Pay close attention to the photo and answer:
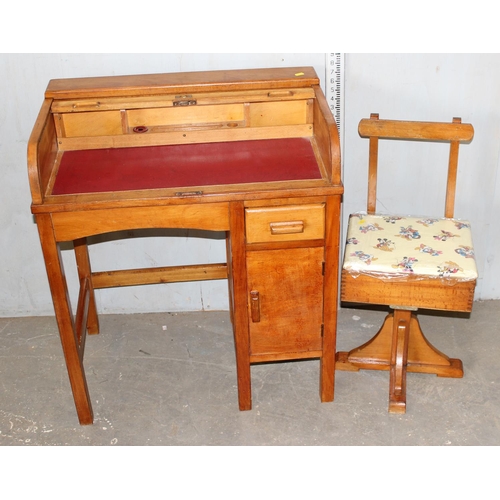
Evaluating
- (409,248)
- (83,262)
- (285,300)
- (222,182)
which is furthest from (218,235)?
(409,248)

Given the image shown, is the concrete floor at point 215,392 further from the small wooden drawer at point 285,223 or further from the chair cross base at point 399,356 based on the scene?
the small wooden drawer at point 285,223

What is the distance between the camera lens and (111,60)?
3.35m

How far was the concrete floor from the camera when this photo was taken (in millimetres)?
3191

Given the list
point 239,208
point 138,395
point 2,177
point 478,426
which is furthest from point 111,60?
point 478,426

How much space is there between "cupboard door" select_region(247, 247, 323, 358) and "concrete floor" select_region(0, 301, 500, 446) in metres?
0.32

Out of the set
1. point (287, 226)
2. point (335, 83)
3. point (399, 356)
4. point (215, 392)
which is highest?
point (335, 83)

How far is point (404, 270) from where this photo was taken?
306 cm

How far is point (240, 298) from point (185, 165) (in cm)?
58

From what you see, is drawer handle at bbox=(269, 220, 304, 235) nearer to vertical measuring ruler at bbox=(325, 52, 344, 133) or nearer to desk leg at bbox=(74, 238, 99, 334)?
vertical measuring ruler at bbox=(325, 52, 344, 133)

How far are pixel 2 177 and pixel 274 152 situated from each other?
→ 1.36 metres

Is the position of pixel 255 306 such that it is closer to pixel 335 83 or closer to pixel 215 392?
pixel 215 392

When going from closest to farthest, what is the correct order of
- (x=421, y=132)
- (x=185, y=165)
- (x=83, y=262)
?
(x=185, y=165) → (x=421, y=132) → (x=83, y=262)

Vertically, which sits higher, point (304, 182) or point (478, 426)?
point (304, 182)

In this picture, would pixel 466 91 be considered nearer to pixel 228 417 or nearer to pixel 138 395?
pixel 228 417
